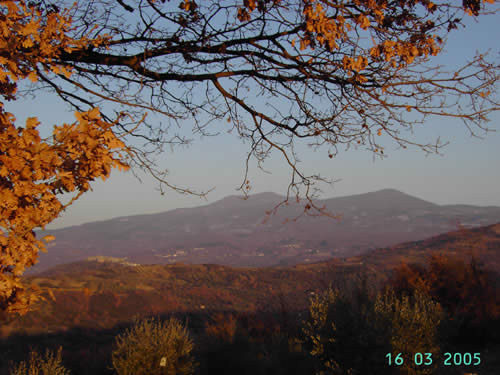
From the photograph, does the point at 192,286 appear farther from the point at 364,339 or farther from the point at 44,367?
the point at 364,339

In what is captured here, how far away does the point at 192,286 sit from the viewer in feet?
97.5

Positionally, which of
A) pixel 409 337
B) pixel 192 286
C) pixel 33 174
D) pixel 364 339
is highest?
pixel 33 174

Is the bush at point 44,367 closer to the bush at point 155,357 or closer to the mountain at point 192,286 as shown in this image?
the bush at point 155,357

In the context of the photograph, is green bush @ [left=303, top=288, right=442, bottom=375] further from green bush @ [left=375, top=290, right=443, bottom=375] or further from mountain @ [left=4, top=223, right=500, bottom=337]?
mountain @ [left=4, top=223, right=500, bottom=337]

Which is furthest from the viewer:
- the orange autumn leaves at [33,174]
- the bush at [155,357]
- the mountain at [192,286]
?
the mountain at [192,286]

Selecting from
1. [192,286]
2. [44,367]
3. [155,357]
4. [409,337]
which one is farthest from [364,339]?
[192,286]

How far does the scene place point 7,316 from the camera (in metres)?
2.57

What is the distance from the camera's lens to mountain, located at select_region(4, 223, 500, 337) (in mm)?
20031

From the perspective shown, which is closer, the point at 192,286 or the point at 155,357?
the point at 155,357

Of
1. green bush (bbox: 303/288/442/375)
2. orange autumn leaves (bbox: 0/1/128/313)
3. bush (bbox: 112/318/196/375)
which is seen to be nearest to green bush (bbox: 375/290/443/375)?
green bush (bbox: 303/288/442/375)

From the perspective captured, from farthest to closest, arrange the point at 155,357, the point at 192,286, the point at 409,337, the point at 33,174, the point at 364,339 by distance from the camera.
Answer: the point at 192,286 < the point at 409,337 < the point at 155,357 < the point at 364,339 < the point at 33,174

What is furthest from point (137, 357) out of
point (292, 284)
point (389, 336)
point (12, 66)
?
point (292, 284)

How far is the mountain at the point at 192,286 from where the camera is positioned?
20031 mm

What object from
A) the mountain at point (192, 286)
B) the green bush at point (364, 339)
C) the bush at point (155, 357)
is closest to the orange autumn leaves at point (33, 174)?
the bush at point (155, 357)
